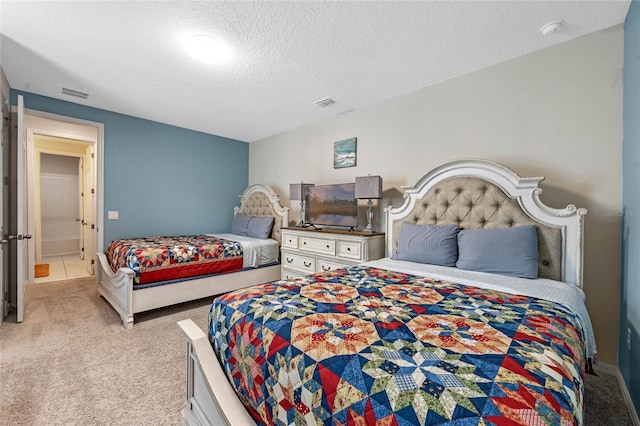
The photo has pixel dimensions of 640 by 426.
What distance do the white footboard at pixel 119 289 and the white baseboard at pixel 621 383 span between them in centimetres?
370

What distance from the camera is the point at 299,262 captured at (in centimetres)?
346

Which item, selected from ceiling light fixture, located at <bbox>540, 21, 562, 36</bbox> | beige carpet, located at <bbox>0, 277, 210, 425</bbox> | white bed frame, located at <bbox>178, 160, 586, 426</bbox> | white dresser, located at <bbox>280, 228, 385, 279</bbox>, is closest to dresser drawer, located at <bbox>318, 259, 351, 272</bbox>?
white dresser, located at <bbox>280, 228, 385, 279</bbox>

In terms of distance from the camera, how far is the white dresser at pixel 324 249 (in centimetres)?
289

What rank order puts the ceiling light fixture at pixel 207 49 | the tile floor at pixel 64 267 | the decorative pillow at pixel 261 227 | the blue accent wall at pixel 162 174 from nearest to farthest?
the ceiling light fixture at pixel 207 49, the blue accent wall at pixel 162 174, the decorative pillow at pixel 261 227, the tile floor at pixel 64 267

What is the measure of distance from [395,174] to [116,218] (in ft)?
12.3

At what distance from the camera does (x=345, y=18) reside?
74.8 inches

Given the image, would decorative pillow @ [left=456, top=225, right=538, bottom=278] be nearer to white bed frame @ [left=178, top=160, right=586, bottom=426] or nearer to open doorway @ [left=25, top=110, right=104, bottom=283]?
white bed frame @ [left=178, top=160, right=586, bottom=426]

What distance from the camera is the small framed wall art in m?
3.57

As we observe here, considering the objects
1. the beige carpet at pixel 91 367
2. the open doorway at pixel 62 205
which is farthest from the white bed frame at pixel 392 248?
the open doorway at pixel 62 205

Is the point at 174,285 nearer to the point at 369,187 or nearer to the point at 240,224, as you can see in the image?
the point at 240,224

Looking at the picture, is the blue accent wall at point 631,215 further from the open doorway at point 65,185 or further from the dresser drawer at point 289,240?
the open doorway at point 65,185

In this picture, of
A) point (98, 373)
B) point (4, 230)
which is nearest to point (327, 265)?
point (98, 373)

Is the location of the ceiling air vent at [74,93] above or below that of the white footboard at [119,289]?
above

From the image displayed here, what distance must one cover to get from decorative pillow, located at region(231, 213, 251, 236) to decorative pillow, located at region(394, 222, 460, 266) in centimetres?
272
